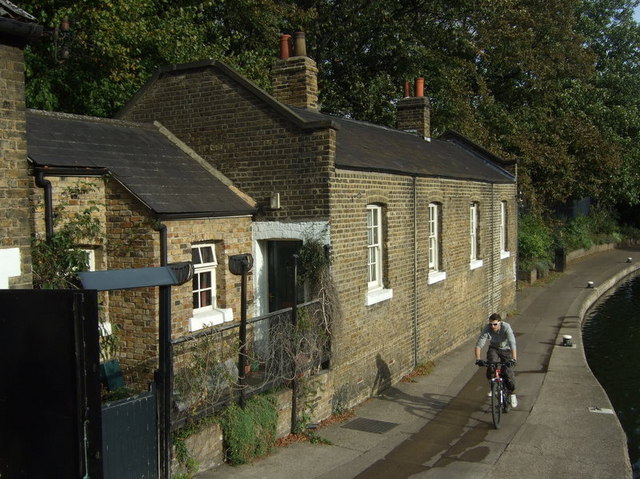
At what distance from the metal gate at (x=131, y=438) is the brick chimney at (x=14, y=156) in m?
1.82

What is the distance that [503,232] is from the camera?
20.7 m

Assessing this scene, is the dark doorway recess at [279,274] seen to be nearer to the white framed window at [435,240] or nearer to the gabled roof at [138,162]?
the gabled roof at [138,162]

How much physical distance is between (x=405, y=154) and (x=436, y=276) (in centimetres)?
286

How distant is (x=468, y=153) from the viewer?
21.9 metres

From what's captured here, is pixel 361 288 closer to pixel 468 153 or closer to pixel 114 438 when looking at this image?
pixel 114 438

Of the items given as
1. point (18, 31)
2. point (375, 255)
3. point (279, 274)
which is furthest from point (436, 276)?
point (18, 31)

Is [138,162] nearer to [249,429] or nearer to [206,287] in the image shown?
[206,287]

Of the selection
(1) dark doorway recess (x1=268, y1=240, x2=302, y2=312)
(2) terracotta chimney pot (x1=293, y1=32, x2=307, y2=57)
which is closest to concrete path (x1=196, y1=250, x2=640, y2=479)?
(1) dark doorway recess (x1=268, y1=240, x2=302, y2=312)

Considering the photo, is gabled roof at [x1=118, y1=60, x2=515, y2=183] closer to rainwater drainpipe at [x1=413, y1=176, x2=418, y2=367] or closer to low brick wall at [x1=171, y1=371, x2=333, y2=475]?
rainwater drainpipe at [x1=413, y1=176, x2=418, y2=367]

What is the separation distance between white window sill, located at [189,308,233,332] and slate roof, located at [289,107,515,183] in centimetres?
306

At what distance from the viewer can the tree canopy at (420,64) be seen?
16.2 metres

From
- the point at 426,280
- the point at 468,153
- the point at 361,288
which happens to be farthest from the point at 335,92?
the point at 361,288

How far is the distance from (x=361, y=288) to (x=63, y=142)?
534 cm

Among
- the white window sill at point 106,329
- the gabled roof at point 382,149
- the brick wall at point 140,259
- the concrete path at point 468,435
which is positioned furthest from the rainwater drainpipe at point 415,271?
the white window sill at point 106,329
